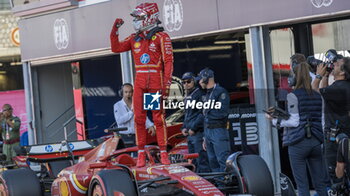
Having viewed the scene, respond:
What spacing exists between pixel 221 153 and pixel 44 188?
2.46 meters

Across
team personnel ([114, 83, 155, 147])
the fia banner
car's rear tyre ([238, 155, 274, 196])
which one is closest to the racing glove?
car's rear tyre ([238, 155, 274, 196])

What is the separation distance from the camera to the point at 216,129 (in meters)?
10.5

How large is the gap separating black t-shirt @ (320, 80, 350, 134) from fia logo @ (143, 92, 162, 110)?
6.23 ft

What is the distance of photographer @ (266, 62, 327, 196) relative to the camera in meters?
8.64

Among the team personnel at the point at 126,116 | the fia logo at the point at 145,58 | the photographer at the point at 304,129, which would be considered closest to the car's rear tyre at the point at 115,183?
the fia logo at the point at 145,58

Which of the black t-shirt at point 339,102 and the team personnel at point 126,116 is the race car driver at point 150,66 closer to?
the black t-shirt at point 339,102

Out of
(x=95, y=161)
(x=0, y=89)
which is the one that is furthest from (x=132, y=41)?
(x=0, y=89)

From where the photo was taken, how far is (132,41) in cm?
873

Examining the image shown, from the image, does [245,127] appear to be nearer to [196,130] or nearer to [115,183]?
[196,130]

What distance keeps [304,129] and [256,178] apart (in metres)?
1.22

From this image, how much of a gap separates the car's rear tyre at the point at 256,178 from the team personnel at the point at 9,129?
364 inches

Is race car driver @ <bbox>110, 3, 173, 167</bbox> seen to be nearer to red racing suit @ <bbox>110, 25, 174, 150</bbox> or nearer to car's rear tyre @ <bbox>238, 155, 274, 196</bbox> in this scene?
red racing suit @ <bbox>110, 25, 174, 150</bbox>

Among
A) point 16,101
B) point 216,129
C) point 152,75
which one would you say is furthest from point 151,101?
point 16,101

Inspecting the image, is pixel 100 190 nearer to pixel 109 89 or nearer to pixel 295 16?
pixel 295 16
